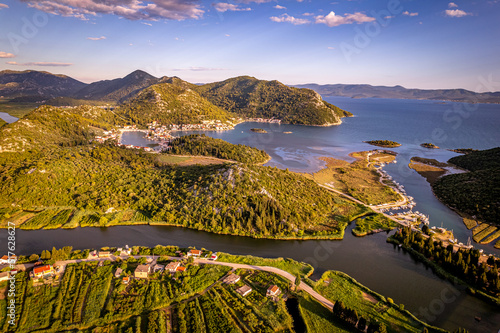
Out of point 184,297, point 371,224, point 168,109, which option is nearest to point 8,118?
point 168,109

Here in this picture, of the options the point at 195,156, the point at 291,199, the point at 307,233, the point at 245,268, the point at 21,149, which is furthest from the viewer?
the point at 195,156

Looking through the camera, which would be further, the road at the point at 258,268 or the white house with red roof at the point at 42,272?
the white house with red roof at the point at 42,272

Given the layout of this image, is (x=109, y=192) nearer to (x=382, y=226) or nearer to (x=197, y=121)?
(x=382, y=226)

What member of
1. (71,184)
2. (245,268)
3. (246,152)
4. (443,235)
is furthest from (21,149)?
(443,235)

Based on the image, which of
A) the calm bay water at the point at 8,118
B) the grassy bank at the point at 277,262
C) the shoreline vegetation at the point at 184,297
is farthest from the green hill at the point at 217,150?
the calm bay water at the point at 8,118

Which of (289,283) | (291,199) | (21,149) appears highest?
Result: (21,149)

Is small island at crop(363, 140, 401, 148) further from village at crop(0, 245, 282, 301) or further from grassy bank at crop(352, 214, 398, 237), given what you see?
village at crop(0, 245, 282, 301)

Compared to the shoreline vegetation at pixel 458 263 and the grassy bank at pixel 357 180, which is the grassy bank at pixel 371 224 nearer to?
the shoreline vegetation at pixel 458 263

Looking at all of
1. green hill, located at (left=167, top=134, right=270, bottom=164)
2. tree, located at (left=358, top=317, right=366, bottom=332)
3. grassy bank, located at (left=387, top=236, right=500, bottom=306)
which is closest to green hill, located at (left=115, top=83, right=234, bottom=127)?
green hill, located at (left=167, top=134, right=270, bottom=164)
